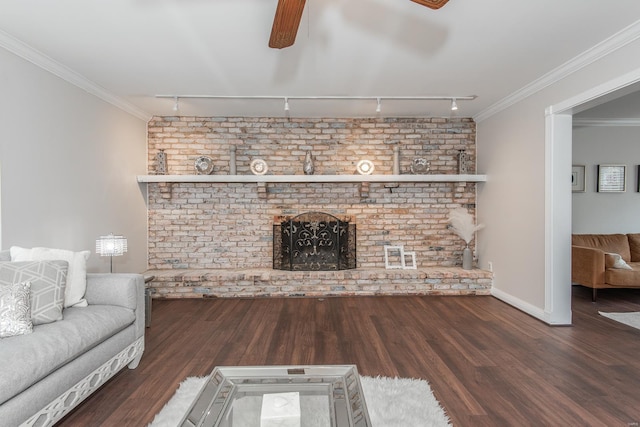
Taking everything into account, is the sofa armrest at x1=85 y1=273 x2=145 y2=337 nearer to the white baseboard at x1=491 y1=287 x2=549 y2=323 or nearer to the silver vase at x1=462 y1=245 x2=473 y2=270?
the white baseboard at x1=491 y1=287 x2=549 y2=323

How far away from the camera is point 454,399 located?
2016 millimetres

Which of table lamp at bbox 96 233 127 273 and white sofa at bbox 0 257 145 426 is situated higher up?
table lamp at bbox 96 233 127 273

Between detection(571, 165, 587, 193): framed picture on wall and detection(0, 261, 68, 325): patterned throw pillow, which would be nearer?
detection(0, 261, 68, 325): patterned throw pillow

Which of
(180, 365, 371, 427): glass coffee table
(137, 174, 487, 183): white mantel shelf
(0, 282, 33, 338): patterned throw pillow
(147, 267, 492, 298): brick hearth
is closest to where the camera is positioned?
(180, 365, 371, 427): glass coffee table

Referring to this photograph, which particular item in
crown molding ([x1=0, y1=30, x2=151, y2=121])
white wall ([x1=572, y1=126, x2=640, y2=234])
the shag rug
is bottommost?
the shag rug

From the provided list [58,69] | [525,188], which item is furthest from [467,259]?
[58,69]

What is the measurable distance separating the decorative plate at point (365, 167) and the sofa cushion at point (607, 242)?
9.81 feet

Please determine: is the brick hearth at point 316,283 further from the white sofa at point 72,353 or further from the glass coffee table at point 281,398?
the glass coffee table at point 281,398

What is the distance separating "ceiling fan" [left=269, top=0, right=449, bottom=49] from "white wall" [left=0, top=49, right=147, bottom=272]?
2240 mm

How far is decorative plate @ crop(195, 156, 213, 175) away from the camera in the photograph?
4609 mm

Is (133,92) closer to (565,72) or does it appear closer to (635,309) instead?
(565,72)

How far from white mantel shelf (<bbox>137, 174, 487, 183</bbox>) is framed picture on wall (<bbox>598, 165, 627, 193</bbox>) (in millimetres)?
2071

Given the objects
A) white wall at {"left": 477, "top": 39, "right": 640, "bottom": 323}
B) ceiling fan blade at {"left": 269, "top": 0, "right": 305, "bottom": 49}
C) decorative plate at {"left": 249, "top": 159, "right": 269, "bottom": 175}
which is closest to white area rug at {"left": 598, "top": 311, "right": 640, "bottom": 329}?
white wall at {"left": 477, "top": 39, "right": 640, "bottom": 323}

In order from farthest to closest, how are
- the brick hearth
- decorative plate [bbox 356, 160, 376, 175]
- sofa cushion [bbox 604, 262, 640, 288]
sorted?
decorative plate [bbox 356, 160, 376, 175] → the brick hearth → sofa cushion [bbox 604, 262, 640, 288]
